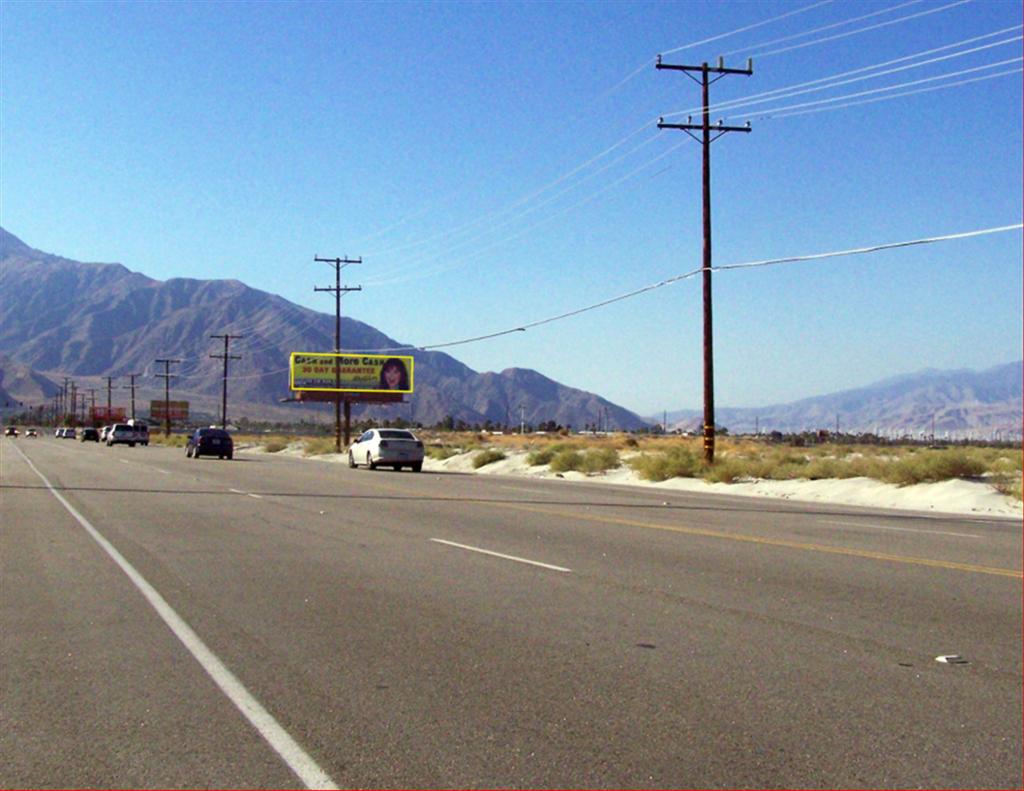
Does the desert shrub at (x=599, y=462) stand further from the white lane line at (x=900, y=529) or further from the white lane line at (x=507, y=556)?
the white lane line at (x=507, y=556)

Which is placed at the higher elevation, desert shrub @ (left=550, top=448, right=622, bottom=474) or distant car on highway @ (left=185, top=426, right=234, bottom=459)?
distant car on highway @ (left=185, top=426, right=234, bottom=459)

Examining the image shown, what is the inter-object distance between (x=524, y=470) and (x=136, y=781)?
139ft

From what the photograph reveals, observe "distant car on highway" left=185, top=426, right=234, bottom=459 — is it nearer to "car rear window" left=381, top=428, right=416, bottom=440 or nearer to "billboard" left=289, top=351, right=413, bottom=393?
"car rear window" left=381, top=428, right=416, bottom=440

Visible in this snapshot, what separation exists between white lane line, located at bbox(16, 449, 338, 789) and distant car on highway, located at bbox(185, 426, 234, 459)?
143ft

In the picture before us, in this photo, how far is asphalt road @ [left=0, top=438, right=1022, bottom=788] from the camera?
6.29m

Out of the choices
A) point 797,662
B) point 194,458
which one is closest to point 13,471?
point 194,458

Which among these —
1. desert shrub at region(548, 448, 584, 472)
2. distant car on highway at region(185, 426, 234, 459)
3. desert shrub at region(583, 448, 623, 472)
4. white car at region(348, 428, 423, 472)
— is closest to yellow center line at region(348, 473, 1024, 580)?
white car at region(348, 428, 423, 472)

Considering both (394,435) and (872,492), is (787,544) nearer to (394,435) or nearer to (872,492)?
(872,492)

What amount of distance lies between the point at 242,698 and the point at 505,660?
78.0 inches

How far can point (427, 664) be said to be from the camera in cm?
846

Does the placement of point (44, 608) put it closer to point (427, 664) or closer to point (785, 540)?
point (427, 664)

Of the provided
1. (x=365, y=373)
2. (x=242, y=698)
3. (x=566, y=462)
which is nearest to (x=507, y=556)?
(x=242, y=698)

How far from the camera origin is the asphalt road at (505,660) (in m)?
6.29

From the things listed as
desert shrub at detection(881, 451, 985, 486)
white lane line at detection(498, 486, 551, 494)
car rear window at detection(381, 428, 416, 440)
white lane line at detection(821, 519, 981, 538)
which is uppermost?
car rear window at detection(381, 428, 416, 440)
